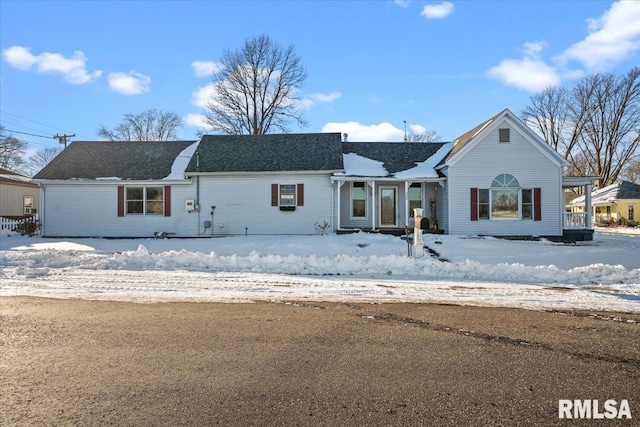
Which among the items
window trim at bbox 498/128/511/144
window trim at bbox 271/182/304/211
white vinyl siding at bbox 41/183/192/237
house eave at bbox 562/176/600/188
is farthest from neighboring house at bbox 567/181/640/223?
white vinyl siding at bbox 41/183/192/237

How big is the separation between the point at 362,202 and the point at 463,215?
4678 millimetres

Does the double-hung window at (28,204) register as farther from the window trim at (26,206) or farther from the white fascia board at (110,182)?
the white fascia board at (110,182)

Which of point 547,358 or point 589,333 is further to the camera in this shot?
point 589,333

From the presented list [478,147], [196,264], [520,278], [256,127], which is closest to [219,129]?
[256,127]

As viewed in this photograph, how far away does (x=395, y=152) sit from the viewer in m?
22.6

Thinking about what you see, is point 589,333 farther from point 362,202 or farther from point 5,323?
point 362,202

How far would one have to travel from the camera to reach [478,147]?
1912 centimetres

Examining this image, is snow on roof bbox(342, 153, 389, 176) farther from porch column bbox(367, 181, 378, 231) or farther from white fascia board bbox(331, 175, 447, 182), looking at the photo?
porch column bbox(367, 181, 378, 231)

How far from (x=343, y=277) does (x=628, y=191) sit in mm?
42821

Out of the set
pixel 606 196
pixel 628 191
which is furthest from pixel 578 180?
pixel 606 196

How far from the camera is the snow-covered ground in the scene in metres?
7.54

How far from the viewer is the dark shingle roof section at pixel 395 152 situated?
21453 mm

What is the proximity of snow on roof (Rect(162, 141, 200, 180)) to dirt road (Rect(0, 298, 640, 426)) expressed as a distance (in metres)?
14.5
